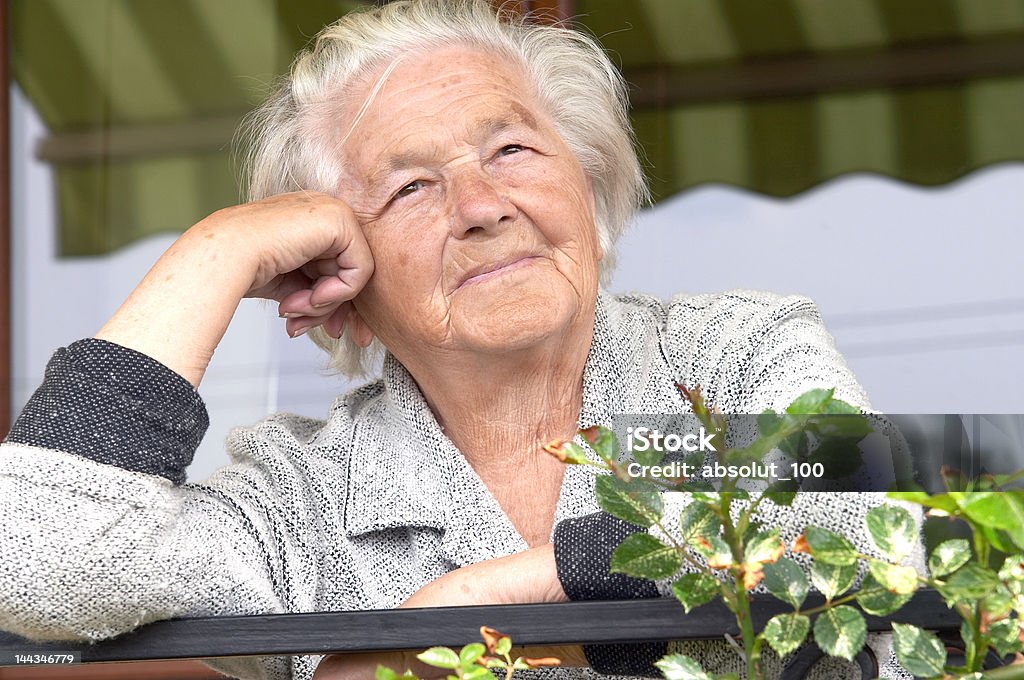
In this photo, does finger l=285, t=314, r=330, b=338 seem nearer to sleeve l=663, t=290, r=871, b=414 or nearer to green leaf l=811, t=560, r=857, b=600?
sleeve l=663, t=290, r=871, b=414

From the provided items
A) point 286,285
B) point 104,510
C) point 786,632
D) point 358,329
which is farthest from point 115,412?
point 786,632

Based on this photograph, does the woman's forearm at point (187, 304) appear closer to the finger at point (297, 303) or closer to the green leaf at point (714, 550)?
the finger at point (297, 303)

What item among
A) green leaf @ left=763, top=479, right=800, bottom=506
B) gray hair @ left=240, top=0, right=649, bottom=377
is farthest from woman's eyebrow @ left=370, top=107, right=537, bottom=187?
green leaf @ left=763, top=479, right=800, bottom=506

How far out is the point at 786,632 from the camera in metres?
0.75

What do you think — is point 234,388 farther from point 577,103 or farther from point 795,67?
point 577,103

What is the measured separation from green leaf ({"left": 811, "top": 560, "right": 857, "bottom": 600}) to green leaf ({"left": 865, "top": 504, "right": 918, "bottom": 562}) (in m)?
0.05

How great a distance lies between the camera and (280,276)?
179 centimetres

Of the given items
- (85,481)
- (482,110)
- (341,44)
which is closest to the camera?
(85,481)

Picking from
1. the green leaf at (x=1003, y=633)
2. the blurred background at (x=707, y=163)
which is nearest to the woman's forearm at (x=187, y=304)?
the green leaf at (x=1003, y=633)

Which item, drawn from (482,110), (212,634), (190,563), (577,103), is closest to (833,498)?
(212,634)

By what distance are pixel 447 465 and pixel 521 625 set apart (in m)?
0.75

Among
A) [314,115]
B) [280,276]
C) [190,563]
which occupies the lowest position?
[190,563]

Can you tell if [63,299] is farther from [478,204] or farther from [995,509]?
[995,509]

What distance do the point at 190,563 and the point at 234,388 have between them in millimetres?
2804
